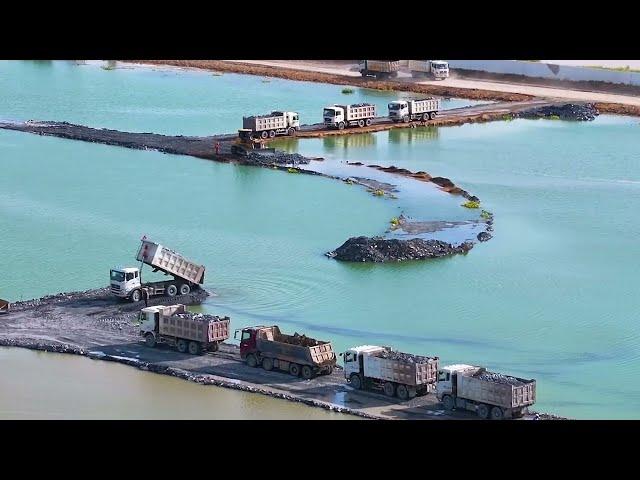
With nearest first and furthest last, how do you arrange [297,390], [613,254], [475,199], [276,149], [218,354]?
[297,390], [218,354], [613,254], [475,199], [276,149]

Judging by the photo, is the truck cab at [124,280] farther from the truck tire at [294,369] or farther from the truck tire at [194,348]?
the truck tire at [294,369]

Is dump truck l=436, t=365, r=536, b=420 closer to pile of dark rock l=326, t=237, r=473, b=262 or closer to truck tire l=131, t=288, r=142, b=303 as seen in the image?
truck tire l=131, t=288, r=142, b=303

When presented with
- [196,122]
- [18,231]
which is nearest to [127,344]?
[18,231]

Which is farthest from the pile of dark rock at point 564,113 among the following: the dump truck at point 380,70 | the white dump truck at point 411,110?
the dump truck at point 380,70

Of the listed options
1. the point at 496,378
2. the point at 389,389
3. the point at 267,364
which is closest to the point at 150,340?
the point at 267,364

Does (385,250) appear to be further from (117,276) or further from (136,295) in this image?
(117,276)

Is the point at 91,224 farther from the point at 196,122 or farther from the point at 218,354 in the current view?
the point at 196,122
